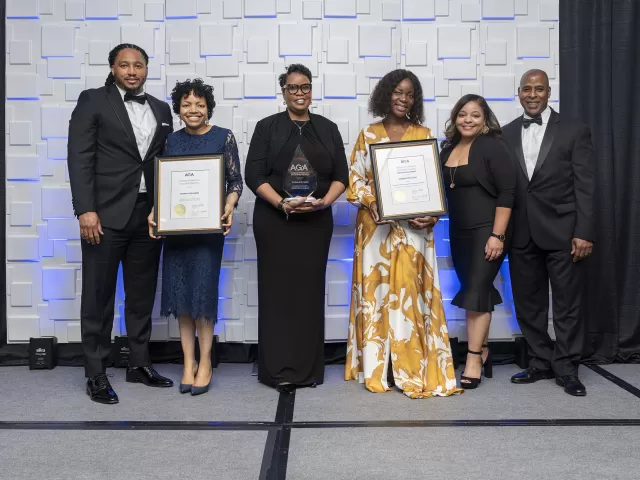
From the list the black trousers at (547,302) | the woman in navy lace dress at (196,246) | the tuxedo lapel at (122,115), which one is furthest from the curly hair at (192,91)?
the black trousers at (547,302)

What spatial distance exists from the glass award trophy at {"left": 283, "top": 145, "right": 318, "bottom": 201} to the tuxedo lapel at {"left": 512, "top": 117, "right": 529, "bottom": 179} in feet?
3.79

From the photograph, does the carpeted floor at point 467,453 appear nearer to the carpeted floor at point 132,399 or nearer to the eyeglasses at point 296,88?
the carpeted floor at point 132,399

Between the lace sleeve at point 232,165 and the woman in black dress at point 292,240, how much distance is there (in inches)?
3.6

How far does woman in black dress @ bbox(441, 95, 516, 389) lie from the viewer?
3941 millimetres

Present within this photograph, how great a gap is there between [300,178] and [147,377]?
4.65ft

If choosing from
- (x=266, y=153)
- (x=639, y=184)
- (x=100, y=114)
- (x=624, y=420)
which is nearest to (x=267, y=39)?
(x=266, y=153)

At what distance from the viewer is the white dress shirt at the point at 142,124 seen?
3.97 meters

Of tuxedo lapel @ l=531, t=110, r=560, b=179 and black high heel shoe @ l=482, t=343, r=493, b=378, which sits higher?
tuxedo lapel @ l=531, t=110, r=560, b=179

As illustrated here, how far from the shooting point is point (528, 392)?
13.0ft

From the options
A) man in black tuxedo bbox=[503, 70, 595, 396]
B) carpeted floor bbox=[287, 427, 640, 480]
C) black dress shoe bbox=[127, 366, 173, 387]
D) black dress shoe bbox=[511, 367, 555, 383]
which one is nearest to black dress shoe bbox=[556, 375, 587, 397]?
man in black tuxedo bbox=[503, 70, 595, 396]

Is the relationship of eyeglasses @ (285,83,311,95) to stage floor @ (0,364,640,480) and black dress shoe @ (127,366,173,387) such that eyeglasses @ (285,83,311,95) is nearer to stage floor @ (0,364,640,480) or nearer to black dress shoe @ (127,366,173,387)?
stage floor @ (0,364,640,480)

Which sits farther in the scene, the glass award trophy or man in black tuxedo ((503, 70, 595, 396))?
man in black tuxedo ((503, 70, 595, 396))

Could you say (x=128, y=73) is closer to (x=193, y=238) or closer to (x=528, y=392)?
(x=193, y=238)

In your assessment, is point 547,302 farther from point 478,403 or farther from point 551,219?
point 478,403
